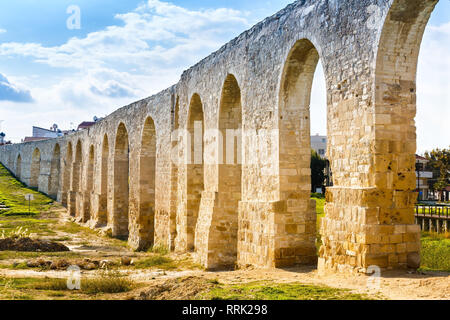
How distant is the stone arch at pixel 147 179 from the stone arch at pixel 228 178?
6.32 metres

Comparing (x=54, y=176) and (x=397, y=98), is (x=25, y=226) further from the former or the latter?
(x=397, y=98)

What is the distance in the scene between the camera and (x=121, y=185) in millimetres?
20516

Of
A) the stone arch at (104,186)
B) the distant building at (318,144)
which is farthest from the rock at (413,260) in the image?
the distant building at (318,144)

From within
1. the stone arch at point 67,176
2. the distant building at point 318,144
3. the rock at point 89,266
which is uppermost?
the distant building at point 318,144

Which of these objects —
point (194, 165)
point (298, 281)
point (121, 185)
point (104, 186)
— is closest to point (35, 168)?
point (104, 186)

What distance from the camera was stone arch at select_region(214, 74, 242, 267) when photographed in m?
11.2

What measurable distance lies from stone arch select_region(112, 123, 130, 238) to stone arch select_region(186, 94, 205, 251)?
7145 millimetres

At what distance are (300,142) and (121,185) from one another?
13032mm

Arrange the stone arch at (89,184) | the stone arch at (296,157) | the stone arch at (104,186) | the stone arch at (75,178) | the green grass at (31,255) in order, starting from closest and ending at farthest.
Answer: the stone arch at (296,157)
the green grass at (31,255)
the stone arch at (104,186)
the stone arch at (89,184)
the stone arch at (75,178)

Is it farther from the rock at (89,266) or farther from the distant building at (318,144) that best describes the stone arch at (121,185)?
the distant building at (318,144)

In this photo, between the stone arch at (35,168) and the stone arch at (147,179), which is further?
the stone arch at (35,168)

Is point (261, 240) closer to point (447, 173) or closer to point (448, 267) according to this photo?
point (448, 267)

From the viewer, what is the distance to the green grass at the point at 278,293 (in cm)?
550

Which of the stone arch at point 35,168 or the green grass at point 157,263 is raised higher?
the stone arch at point 35,168
